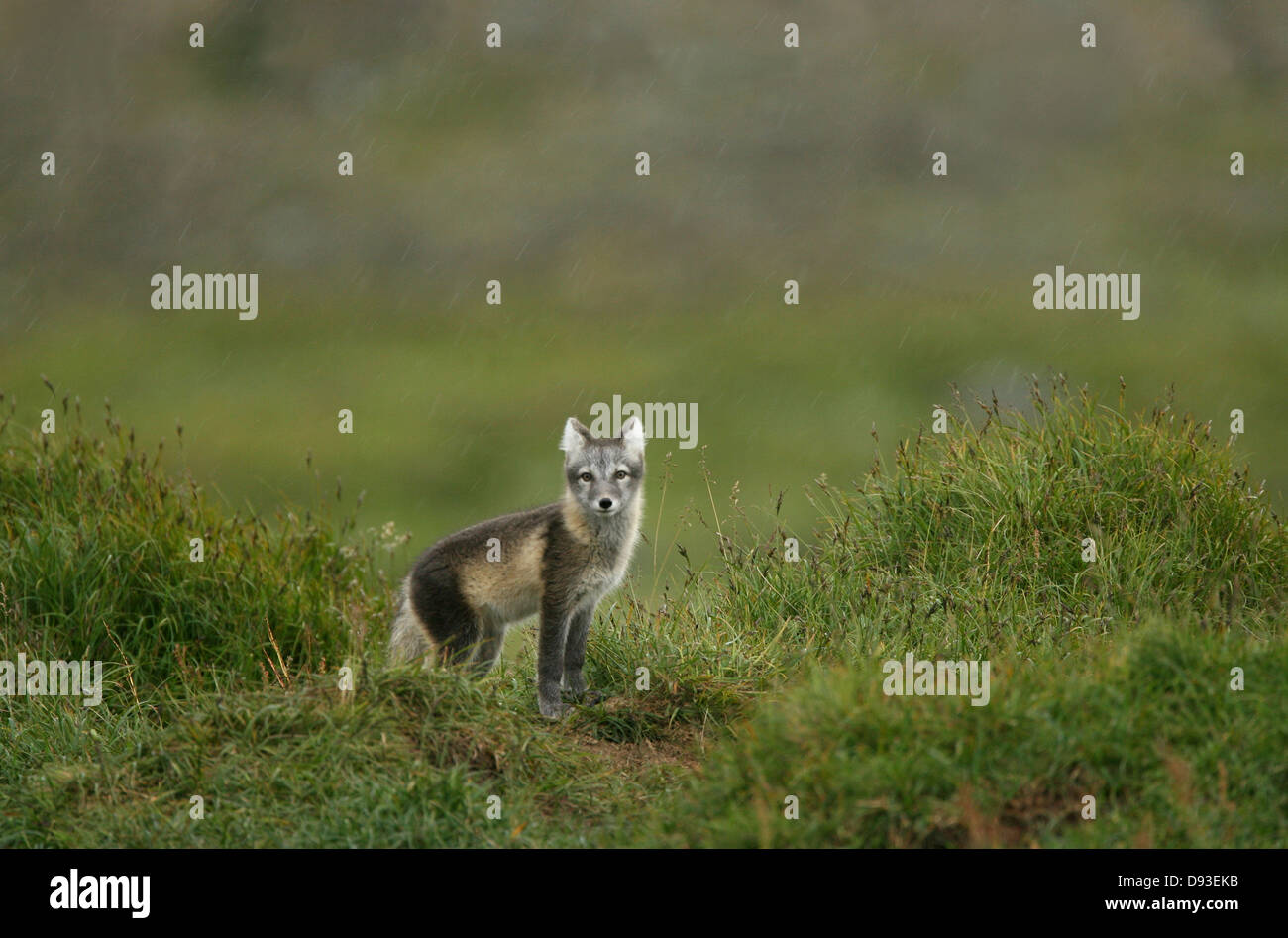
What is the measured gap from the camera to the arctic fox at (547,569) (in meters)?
8.03

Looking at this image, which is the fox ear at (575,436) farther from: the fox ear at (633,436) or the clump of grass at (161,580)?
the clump of grass at (161,580)

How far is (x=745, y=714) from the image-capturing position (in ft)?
25.0

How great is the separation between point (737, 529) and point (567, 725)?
95.8 inches

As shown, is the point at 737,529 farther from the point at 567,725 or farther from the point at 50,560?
the point at 50,560

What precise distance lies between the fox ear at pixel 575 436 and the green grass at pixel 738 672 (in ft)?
3.23

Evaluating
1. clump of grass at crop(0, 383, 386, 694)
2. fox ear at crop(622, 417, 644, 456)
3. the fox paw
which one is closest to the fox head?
fox ear at crop(622, 417, 644, 456)

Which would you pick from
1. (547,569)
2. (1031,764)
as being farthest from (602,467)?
(1031,764)

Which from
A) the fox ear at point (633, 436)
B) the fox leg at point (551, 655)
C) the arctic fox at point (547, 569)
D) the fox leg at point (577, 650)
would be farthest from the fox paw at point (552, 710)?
the fox ear at point (633, 436)

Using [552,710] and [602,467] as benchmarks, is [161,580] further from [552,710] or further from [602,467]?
[602,467]

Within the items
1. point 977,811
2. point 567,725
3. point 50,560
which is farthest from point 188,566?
point 977,811

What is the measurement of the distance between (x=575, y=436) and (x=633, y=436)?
40 cm

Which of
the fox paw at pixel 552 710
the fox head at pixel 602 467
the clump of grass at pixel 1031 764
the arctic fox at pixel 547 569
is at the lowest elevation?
the clump of grass at pixel 1031 764

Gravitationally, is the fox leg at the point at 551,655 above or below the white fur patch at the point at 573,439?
below
